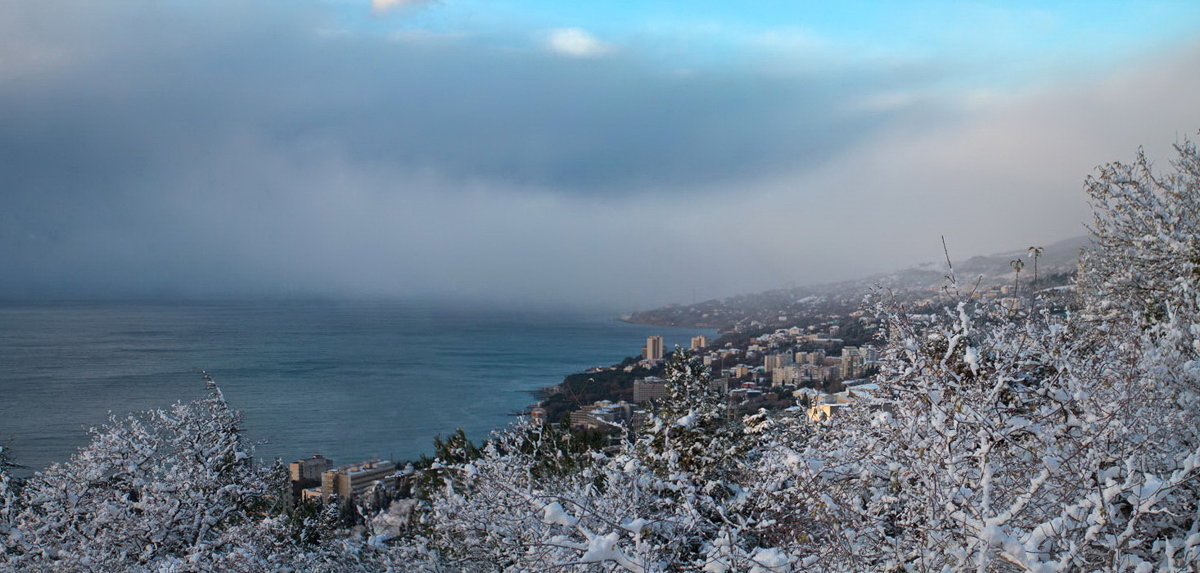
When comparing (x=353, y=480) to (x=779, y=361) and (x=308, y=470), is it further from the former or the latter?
(x=779, y=361)

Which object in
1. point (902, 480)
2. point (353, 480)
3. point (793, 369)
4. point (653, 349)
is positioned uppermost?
point (902, 480)

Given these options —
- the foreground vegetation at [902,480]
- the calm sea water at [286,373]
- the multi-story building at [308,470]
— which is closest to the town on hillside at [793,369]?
the multi-story building at [308,470]

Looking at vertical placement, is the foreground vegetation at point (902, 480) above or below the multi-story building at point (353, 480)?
above

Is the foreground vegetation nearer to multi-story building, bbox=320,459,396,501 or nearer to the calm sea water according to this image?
the calm sea water

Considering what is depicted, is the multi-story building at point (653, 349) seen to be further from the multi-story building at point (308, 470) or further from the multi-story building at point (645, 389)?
the multi-story building at point (308, 470)

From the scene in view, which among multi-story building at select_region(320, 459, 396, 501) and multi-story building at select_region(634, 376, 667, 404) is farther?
multi-story building at select_region(634, 376, 667, 404)

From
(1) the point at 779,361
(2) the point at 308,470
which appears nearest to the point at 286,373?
(2) the point at 308,470

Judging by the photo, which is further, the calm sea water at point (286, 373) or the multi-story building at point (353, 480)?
the calm sea water at point (286, 373)

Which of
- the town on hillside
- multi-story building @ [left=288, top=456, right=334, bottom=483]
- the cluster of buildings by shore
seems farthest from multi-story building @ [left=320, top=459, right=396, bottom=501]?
the cluster of buildings by shore
